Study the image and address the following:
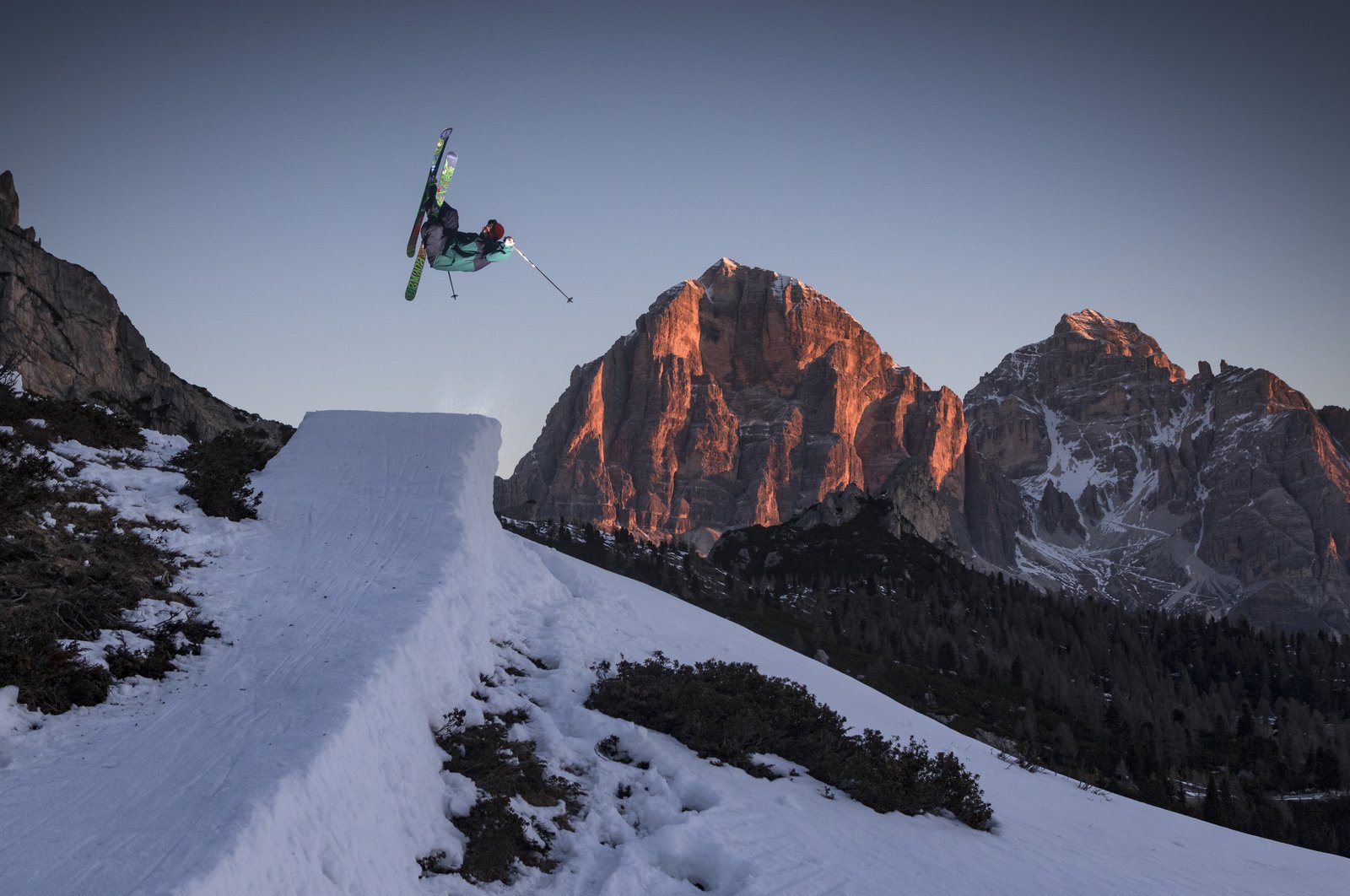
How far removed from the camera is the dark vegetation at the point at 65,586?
8430 millimetres

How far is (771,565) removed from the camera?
145625 mm

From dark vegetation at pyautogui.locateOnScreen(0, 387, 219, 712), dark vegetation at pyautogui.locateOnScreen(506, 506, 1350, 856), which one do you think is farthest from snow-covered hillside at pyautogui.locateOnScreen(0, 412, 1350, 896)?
dark vegetation at pyautogui.locateOnScreen(506, 506, 1350, 856)

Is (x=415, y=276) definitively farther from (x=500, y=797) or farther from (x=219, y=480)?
(x=500, y=797)

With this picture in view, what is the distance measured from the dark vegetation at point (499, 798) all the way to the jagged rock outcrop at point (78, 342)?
43133mm

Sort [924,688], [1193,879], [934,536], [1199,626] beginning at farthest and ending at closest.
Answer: [934,536], [1199,626], [924,688], [1193,879]

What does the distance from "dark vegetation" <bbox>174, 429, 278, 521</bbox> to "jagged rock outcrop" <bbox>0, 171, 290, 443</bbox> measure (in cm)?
3260

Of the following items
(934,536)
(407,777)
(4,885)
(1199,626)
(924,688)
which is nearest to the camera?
(4,885)

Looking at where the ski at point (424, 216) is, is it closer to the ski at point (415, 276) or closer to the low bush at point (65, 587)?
the ski at point (415, 276)

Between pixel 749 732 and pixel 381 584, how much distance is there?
5651mm

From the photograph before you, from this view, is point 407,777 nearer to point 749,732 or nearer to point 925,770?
point 749,732

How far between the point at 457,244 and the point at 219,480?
10.9 meters

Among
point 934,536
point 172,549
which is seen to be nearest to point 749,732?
point 172,549

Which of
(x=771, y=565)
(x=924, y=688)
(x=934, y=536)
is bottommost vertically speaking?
(x=924, y=688)

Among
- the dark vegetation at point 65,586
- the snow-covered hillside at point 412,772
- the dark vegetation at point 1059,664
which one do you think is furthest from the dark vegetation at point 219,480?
the dark vegetation at point 1059,664
